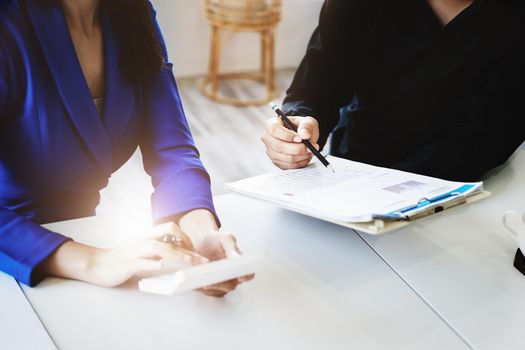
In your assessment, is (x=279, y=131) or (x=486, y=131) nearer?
(x=279, y=131)

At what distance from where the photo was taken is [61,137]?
865mm

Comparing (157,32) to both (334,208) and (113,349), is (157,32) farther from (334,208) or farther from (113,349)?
(113,349)

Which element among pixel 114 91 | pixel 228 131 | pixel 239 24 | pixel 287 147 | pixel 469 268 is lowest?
pixel 228 131

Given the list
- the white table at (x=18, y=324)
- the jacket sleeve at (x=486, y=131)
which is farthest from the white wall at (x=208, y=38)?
the white table at (x=18, y=324)

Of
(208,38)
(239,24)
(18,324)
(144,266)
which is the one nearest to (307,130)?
(144,266)

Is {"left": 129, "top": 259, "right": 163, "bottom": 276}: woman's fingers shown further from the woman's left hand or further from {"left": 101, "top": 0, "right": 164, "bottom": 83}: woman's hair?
{"left": 101, "top": 0, "right": 164, "bottom": 83}: woman's hair

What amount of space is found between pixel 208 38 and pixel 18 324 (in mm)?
2633

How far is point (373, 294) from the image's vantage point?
2.66 ft

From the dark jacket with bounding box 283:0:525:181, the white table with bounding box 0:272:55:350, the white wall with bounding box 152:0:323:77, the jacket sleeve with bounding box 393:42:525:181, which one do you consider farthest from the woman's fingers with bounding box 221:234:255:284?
Result: the white wall with bounding box 152:0:323:77

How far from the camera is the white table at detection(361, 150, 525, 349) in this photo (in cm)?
78

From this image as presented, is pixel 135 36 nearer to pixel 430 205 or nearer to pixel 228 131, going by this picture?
pixel 430 205

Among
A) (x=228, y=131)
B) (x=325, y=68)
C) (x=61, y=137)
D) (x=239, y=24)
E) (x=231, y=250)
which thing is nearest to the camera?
(x=231, y=250)

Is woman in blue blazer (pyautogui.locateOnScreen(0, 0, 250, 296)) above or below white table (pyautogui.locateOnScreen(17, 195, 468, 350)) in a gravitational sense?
above

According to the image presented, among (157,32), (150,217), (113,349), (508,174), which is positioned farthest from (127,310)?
(508,174)
